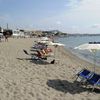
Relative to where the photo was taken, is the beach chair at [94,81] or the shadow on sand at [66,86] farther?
the shadow on sand at [66,86]

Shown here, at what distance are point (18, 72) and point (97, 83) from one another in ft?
14.3

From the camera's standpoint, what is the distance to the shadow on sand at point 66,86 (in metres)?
9.44

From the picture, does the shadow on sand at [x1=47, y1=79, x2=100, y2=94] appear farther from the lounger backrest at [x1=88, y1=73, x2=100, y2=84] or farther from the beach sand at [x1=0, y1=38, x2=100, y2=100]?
the lounger backrest at [x1=88, y1=73, x2=100, y2=84]

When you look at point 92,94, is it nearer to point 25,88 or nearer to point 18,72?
point 25,88

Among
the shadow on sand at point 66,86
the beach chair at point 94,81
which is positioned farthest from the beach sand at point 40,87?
the beach chair at point 94,81

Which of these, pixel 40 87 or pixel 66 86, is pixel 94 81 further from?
pixel 40 87

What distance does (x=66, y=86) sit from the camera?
9.98 meters

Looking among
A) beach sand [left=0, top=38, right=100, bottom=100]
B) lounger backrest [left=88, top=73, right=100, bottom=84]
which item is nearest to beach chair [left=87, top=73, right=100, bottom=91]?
lounger backrest [left=88, top=73, right=100, bottom=84]

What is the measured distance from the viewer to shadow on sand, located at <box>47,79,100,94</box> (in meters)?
9.44

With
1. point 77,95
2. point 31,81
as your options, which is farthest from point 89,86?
point 31,81

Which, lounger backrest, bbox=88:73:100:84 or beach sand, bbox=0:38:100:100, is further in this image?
lounger backrest, bbox=88:73:100:84

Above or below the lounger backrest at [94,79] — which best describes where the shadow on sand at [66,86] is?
below

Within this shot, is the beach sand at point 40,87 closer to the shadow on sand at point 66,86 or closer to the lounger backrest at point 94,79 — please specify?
the shadow on sand at point 66,86

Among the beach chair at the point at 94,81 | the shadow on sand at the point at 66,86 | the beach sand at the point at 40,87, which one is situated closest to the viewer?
the beach sand at the point at 40,87
